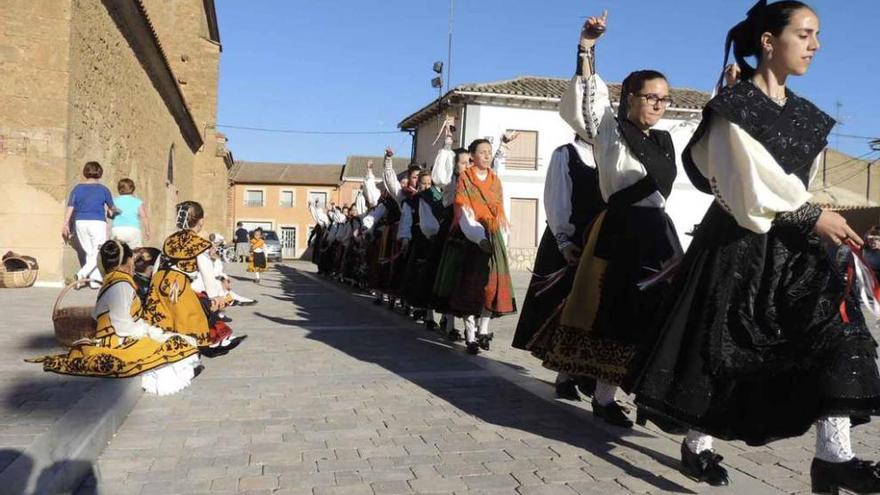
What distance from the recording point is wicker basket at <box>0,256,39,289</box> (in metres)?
10.4

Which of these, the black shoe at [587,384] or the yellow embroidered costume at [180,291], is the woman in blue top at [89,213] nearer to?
the yellow embroidered costume at [180,291]

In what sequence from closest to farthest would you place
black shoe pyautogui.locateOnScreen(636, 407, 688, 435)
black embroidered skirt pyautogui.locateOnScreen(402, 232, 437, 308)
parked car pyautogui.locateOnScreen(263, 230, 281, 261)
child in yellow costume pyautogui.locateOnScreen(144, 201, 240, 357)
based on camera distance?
black shoe pyautogui.locateOnScreen(636, 407, 688, 435) < child in yellow costume pyautogui.locateOnScreen(144, 201, 240, 357) < black embroidered skirt pyautogui.locateOnScreen(402, 232, 437, 308) < parked car pyautogui.locateOnScreen(263, 230, 281, 261)

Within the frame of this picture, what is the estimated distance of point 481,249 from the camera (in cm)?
684

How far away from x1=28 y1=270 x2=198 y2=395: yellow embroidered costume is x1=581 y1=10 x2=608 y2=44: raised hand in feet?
10.6

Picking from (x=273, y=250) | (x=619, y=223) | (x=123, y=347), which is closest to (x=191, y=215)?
(x=123, y=347)

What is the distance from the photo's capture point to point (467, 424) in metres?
4.35

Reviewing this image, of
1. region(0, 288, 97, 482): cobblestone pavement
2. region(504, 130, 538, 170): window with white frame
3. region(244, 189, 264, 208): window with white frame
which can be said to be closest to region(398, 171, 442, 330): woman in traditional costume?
region(0, 288, 97, 482): cobblestone pavement

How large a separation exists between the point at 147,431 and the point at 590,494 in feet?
7.82

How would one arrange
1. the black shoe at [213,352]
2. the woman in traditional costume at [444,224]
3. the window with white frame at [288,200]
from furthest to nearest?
the window with white frame at [288,200]
the woman in traditional costume at [444,224]
the black shoe at [213,352]

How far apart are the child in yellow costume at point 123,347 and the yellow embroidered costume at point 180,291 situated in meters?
0.49

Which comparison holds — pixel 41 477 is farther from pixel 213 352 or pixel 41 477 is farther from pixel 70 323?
pixel 213 352

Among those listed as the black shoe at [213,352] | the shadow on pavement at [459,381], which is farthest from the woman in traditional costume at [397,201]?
the black shoe at [213,352]

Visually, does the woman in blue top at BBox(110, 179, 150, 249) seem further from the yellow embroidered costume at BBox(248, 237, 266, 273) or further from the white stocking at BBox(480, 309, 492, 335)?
the yellow embroidered costume at BBox(248, 237, 266, 273)

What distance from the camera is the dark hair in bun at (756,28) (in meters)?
3.01
